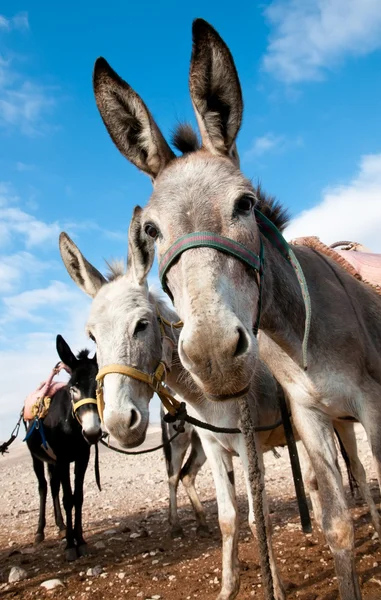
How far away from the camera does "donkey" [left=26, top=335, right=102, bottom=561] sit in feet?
19.9

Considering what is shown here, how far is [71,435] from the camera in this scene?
697cm

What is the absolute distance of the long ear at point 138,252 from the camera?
431 cm

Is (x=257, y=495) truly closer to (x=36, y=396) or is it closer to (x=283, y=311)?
(x=283, y=311)

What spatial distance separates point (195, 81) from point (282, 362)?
1.69 meters

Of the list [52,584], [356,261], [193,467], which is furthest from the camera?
[193,467]

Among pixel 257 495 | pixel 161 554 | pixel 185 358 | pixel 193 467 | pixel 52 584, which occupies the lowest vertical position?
pixel 161 554

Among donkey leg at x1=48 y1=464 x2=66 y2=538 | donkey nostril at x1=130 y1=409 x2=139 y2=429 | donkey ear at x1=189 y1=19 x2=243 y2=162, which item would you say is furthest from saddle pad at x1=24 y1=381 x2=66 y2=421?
donkey ear at x1=189 y1=19 x2=243 y2=162

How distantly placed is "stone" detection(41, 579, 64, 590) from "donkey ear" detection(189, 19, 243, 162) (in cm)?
491

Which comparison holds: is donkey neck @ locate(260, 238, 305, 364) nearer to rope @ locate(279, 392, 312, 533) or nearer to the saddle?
the saddle

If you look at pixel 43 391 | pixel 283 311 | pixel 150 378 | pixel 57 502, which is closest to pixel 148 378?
pixel 150 378

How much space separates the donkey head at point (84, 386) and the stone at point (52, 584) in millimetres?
1547

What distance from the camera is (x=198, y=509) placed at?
697 centimetres

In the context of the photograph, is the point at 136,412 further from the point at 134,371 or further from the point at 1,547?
the point at 1,547

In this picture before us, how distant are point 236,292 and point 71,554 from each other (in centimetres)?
567
